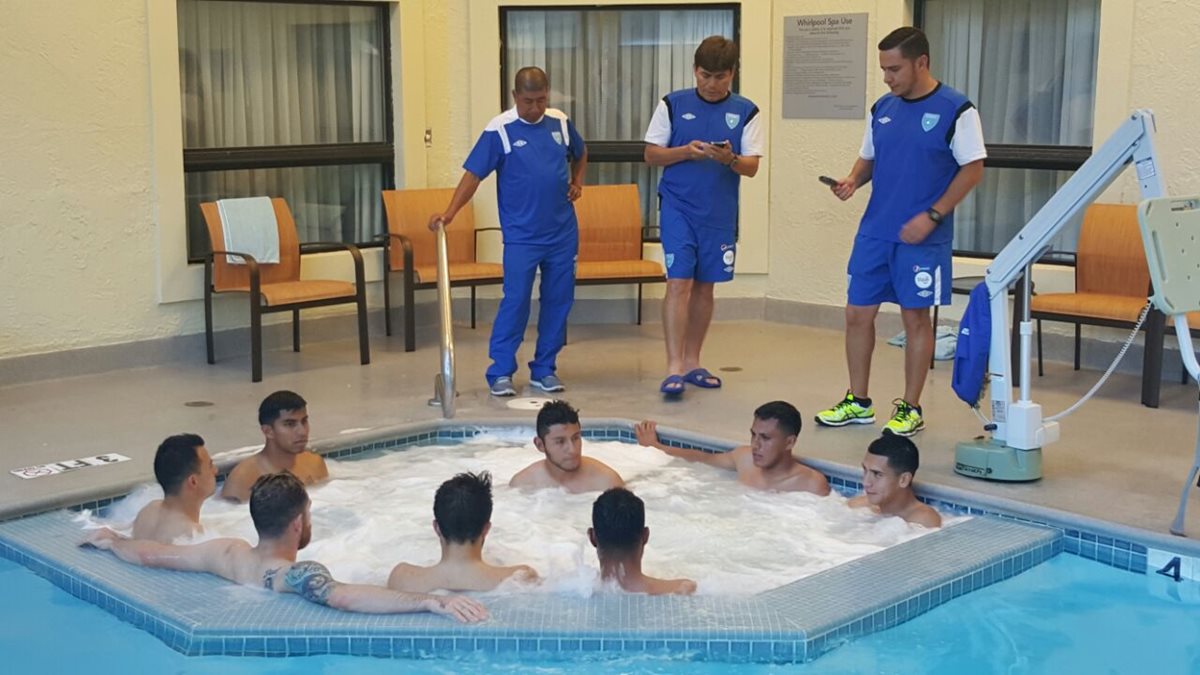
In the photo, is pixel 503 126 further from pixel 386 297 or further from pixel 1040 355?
pixel 1040 355

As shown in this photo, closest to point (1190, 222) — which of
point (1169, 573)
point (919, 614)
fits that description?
point (1169, 573)

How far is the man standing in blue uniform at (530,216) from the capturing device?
7281 mm

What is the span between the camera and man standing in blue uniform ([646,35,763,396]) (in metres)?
7.25

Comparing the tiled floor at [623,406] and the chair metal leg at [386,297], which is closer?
the tiled floor at [623,406]

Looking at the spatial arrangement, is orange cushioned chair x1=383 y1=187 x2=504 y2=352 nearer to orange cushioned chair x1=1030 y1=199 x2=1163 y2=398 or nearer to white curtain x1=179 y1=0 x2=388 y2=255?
white curtain x1=179 y1=0 x2=388 y2=255

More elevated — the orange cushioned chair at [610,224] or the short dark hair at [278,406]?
the orange cushioned chair at [610,224]

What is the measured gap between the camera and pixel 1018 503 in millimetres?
5438

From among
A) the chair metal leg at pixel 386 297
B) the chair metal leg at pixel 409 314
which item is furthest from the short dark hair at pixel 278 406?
the chair metal leg at pixel 386 297

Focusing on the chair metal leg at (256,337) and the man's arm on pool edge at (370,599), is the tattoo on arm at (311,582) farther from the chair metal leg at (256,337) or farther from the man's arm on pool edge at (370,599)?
the chair metal leg at (256,337)

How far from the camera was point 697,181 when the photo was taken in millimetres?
7285

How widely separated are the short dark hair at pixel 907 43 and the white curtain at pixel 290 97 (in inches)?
166

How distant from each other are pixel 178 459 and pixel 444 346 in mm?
1755

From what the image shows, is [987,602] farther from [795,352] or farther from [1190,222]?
[795,352]

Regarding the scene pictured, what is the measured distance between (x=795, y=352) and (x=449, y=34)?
3047 millimetres
